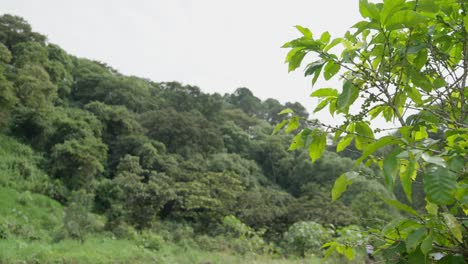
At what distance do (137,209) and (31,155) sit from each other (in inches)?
137

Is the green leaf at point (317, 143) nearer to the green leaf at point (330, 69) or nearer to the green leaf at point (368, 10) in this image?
the green leaf at point (330, 69)

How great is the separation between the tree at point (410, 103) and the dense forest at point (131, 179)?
17.3 ft

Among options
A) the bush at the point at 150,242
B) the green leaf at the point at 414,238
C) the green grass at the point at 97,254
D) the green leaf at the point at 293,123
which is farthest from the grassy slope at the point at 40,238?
the green leaf at the point at 414,238

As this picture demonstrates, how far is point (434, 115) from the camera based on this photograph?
680mm

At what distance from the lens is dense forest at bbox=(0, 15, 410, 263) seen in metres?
7.66

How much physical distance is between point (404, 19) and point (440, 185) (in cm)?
25

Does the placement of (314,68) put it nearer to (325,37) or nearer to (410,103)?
(325,37)

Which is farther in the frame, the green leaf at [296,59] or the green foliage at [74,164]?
the green foliage at [74,164]

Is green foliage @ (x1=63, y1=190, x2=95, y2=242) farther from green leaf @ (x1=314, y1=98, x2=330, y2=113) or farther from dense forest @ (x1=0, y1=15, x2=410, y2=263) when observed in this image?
green leaf @ (x1=314, y1=98, x2=330, y2=113)

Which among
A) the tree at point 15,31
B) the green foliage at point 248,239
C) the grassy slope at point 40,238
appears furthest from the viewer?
the tree at point 15,31

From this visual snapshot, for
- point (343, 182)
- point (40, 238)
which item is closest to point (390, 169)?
point (343, 182)

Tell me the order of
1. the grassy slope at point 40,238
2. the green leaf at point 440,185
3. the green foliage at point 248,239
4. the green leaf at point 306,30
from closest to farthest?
the green leaf at point 440,185
the green leaf at point 306,30
the grassy slope at point 40,238
the green foliage at point 248,239

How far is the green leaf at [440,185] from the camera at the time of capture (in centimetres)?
45

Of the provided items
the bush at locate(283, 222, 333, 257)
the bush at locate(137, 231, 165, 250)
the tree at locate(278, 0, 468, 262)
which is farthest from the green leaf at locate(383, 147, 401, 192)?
the bush at locate(137, 231, 165, 250)
